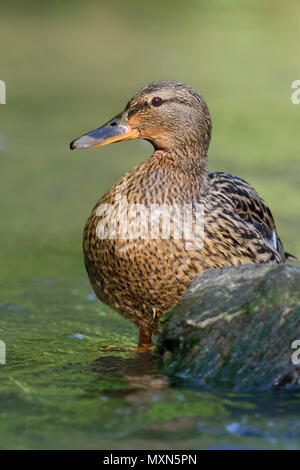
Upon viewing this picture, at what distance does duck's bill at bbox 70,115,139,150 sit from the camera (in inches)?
191

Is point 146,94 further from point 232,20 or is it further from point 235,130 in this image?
point 232,20

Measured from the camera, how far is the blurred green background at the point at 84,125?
5555 mm

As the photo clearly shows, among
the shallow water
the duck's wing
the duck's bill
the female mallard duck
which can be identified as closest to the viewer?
the shallow water

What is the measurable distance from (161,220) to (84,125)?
22.3ft

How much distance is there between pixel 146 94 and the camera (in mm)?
4875

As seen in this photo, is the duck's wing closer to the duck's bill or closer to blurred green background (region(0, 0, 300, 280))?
the duck's bill

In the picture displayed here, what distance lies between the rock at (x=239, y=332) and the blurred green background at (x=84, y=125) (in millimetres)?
486

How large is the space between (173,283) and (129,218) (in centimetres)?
41

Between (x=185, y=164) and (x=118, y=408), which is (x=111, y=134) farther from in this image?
(x=118, y=408)

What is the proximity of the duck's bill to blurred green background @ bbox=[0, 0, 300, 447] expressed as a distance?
116 cm

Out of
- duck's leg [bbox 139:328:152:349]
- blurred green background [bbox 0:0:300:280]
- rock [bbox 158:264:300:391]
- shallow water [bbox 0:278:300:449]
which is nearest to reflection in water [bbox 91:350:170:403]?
shallow water [bbox 0:278:300:449]

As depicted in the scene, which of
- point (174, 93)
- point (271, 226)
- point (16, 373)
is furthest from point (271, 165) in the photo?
point (16, 373)

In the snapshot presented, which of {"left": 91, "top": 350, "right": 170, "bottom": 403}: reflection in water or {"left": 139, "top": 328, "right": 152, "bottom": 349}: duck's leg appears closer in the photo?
{"left": 91, "top": 350, "right": 170, "bottom": 403}: reflection in water

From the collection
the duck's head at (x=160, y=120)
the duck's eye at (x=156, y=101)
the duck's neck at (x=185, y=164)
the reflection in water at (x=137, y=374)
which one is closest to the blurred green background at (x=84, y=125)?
the reflection in water at (x=137, y=374)
